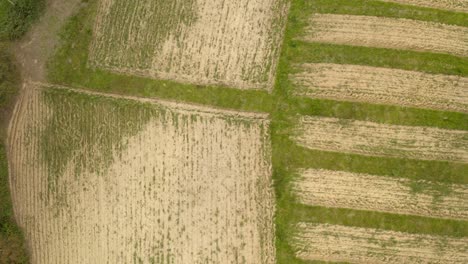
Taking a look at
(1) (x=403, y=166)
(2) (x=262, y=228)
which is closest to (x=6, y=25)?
(2) (x=262, y=228)

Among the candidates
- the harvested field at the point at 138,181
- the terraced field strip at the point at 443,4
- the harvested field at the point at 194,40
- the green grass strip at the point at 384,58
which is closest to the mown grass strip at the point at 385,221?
the harvested field at the point at 138,181

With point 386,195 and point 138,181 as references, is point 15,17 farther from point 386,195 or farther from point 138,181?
point 386,195

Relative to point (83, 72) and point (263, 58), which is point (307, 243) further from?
point (83, 72)

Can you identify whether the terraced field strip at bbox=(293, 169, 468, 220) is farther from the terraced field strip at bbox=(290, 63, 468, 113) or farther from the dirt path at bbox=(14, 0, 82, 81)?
the dirt path at bbox=(14, 0, 82, 81)

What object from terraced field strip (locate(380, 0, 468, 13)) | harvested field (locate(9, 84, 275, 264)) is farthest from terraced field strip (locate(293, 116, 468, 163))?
terraced field strip (locate(380, 0, 468, 13))

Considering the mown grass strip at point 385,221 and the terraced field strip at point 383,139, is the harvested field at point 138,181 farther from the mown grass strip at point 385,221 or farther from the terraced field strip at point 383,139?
the terraced field strip at point 383,139

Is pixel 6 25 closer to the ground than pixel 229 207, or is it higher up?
higher up
